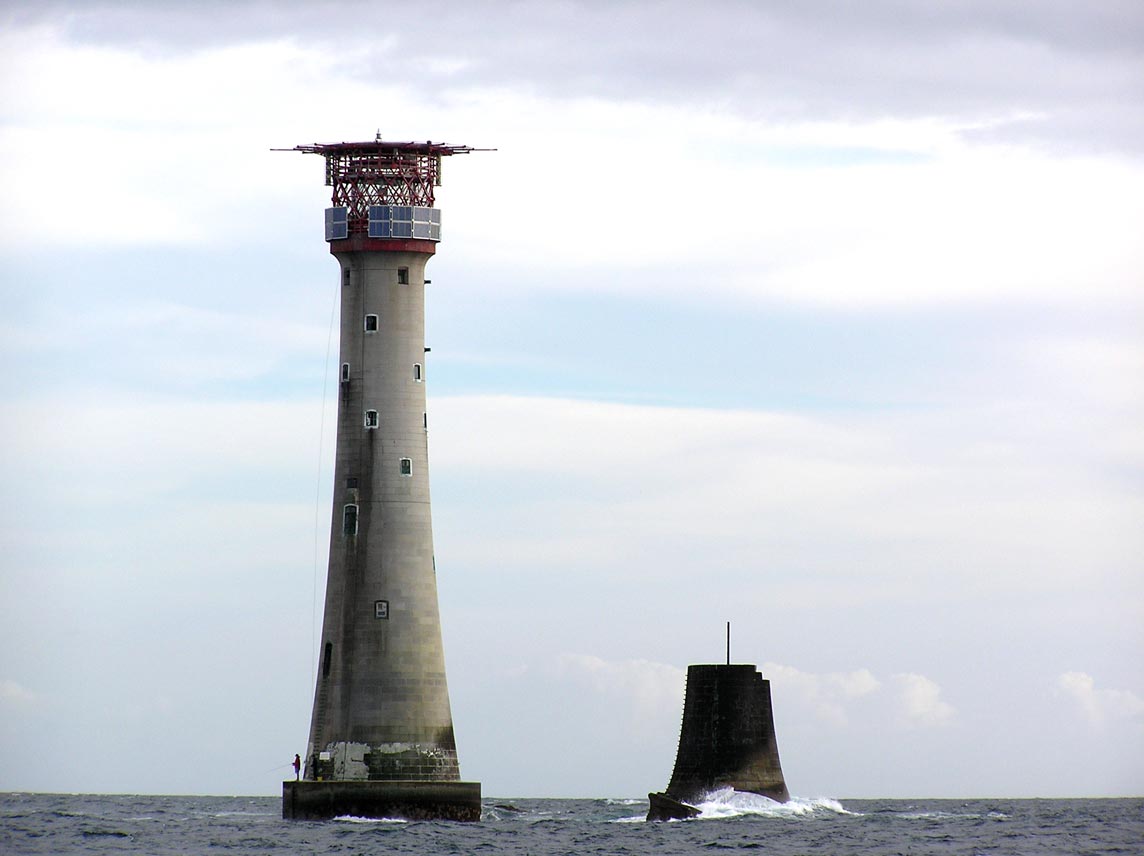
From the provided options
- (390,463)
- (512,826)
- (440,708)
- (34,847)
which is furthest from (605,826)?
(34,847)

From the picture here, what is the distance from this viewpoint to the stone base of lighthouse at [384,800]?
78.8 meters

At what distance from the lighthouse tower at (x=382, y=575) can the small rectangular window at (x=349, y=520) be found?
36mm

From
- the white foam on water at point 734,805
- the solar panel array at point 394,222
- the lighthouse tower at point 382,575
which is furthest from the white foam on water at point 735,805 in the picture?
the solar panel array at point 394,222

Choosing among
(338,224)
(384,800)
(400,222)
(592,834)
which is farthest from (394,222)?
(592,834)

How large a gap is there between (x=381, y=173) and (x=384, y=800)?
2277 cm

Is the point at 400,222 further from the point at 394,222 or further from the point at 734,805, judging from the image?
the point at 734,805

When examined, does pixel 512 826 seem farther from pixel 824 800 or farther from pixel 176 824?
pixel 824 800

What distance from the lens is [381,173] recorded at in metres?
82.1

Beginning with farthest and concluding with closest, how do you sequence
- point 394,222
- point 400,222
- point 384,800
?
point 400,222 < point 394,222 < point 384,800

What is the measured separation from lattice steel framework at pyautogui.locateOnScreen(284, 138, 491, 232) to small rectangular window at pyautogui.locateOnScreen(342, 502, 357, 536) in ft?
34.0

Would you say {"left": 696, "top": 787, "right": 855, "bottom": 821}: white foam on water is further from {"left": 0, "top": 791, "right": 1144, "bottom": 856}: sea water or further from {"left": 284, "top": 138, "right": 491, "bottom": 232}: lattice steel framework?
{"left": 284, "top": 138, "right": 491, "bottom": 232}: lattice steel framework

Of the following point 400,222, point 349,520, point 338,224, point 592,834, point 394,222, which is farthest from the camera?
point 592,834

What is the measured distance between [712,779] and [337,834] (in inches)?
714

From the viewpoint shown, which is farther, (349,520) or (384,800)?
(349,520)
